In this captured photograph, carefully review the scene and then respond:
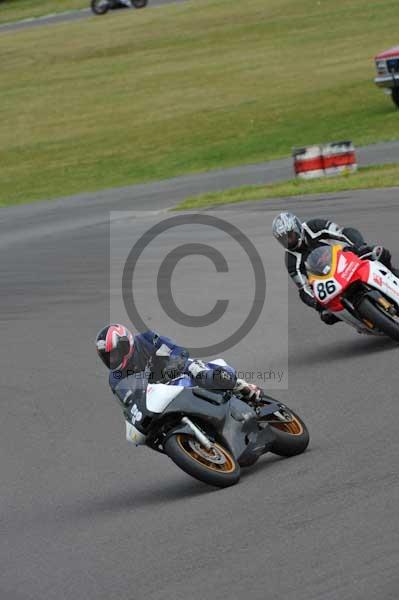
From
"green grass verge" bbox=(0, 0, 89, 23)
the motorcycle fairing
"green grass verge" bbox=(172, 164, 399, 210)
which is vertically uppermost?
the motorcycle fairing

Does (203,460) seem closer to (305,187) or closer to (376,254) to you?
(376,254)

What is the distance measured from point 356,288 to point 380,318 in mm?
455

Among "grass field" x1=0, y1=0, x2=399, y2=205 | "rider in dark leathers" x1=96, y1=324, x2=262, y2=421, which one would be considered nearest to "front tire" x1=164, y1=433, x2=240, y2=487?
"rider in dark leathers" x1=96, y1=324, x2=262, y2=421

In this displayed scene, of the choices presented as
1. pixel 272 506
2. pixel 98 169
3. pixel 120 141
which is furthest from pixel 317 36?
pixel 272 506

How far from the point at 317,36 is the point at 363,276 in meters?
33.8

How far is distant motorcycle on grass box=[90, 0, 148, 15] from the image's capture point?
51.5 m

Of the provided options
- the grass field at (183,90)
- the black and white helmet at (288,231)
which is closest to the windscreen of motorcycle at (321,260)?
the black and white helmet at (288,231)

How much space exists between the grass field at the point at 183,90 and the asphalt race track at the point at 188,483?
1562 centimetres

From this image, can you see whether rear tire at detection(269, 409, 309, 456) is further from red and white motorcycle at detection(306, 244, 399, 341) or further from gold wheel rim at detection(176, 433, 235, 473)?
red and white motorcycle at detection(306, 244, 399, 341)

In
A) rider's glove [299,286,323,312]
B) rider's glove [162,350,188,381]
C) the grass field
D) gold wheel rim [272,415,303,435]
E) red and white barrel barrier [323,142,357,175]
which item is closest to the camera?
rider's glove [162,350,188,381]

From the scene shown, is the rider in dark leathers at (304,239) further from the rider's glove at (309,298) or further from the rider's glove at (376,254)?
the rider's glove at (376,254)

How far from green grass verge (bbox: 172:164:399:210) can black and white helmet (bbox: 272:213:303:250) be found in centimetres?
1008

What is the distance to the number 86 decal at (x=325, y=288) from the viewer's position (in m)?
11.0

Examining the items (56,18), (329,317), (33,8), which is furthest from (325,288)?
(33,8)
